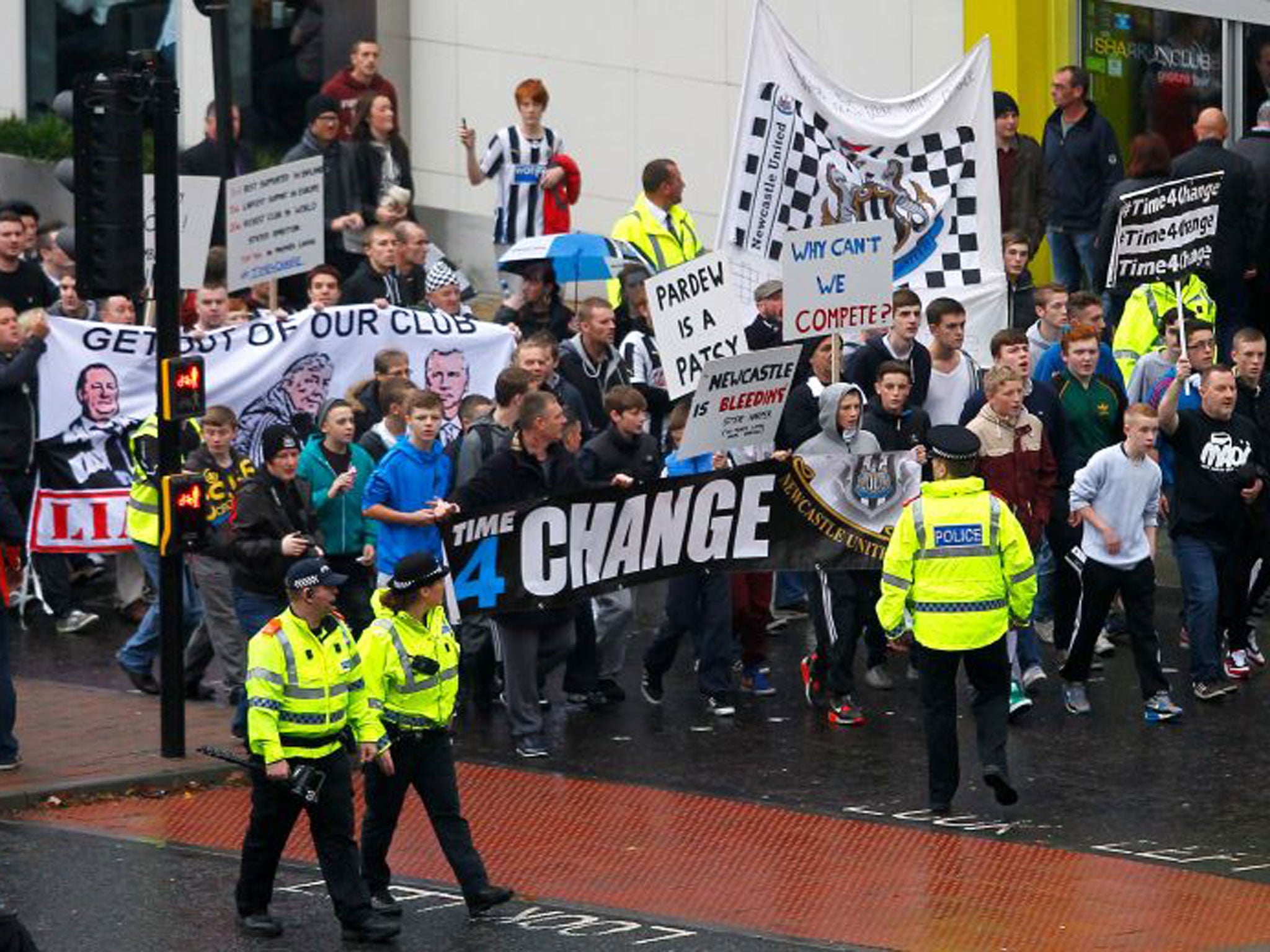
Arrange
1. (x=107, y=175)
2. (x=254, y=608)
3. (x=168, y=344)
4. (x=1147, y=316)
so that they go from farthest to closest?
(x=1147, y=316), (x=254, y=608), (x=168, y=344), (x=107, y=175)

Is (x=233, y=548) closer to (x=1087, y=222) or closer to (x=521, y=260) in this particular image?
(x=521, y=260)

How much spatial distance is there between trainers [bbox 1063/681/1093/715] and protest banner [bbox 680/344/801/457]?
2.15 meters

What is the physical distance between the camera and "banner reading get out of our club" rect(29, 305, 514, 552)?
1786 cm

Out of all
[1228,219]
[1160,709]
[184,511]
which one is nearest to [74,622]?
[184,511]

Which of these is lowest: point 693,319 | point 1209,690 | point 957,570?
point 1209,690

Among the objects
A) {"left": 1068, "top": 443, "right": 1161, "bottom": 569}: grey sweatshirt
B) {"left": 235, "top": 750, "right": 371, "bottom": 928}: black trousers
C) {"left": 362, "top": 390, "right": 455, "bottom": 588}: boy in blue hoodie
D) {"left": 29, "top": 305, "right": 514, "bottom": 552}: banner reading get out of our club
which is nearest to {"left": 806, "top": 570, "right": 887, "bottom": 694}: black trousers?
{"left": 1068, "top": 443, "right": 1161, "bottom": 569}: grey sweatshirt

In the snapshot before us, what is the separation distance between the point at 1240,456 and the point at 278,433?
5.47 metres

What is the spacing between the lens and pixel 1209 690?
52.1 feet

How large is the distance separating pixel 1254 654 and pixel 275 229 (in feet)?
21.6

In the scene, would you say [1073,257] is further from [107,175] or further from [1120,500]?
Answer: [107,175]

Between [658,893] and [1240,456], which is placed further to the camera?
[1240,456]

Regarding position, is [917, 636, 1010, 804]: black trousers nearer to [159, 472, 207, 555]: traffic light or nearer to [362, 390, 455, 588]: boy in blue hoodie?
[362, 390, 455, 588]: boy in blue hoodie

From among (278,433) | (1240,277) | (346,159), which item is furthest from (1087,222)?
(278,433)

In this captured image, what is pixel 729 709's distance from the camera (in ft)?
51.4
